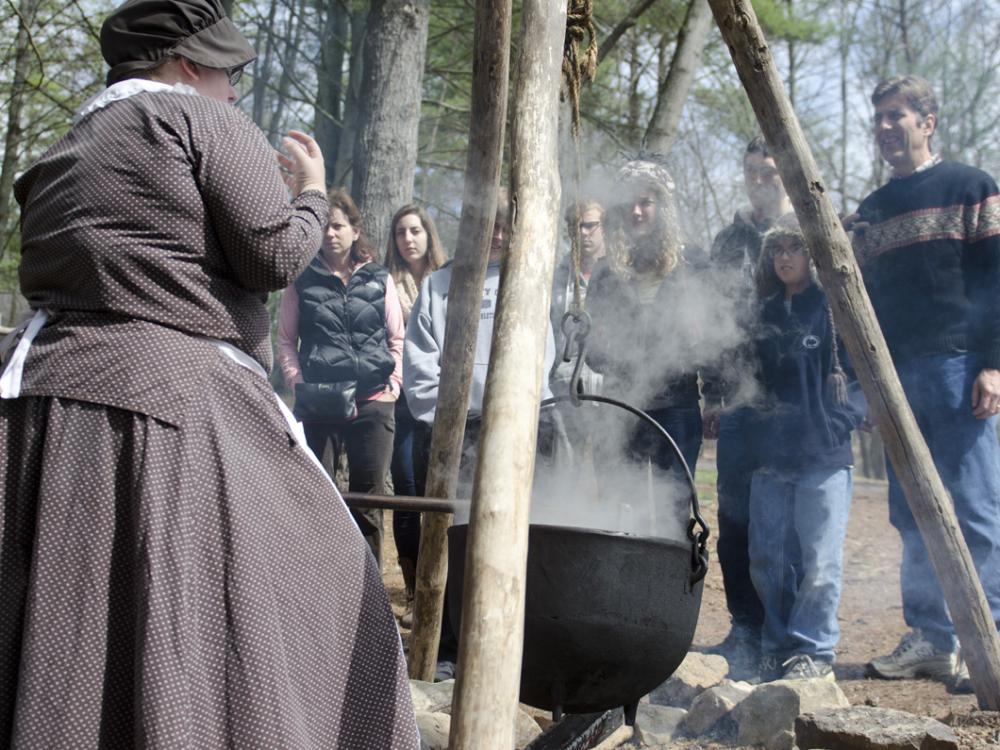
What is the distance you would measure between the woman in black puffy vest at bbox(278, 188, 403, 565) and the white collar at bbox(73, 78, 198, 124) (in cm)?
262

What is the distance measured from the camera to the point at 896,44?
15367 millimetres

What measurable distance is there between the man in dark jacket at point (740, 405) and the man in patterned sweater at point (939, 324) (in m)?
0.48

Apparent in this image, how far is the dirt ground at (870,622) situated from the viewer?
347cm

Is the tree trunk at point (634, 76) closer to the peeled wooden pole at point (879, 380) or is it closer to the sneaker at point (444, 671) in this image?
the peeled wooden pole at point (879, 380)

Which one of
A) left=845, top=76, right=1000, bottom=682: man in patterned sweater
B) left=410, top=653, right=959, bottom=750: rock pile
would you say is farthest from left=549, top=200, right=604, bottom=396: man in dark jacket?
left=410, top=653, right=959, bottom=750: rock pile

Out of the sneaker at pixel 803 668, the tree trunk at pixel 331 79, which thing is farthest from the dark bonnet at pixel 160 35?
the tree trunk at pixel 331 79

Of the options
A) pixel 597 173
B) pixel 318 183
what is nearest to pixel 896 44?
pixel 597 173

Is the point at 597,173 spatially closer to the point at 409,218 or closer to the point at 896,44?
the point at 409,218

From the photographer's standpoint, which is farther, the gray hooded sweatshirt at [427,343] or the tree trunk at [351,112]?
the tree trunk at [351,112]

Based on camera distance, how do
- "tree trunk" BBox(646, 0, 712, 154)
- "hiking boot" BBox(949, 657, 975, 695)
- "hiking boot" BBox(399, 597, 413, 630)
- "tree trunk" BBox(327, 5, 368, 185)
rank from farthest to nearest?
"tree trunk" BBox(327, 5, 368, 185), "tree trunk" BBox(646, 0, 712, 154), "hiking boot" BBox(399, 597, 413, 630), "hiking boot" BBox(949, 657, 975, 695)

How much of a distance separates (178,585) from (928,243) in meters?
3.35

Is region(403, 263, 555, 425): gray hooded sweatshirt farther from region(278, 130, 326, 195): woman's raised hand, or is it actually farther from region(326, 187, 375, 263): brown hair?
region(278, 130, 326, 195): woman's raised hand

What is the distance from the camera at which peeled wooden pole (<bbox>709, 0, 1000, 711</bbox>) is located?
3.44 metres

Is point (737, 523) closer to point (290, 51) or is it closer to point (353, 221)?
point (353, 221)
